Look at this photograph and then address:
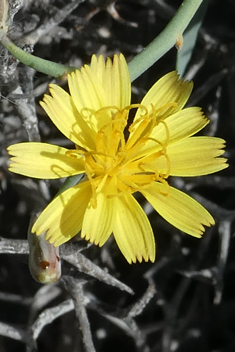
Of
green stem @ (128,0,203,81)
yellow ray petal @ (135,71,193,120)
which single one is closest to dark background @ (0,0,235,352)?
yellow ray petal @ (135,71,193,120)

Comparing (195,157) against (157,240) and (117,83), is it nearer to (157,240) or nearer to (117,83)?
(117,83)

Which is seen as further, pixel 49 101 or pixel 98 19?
pixel 98 19

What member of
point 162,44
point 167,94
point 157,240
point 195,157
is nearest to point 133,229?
point 195,157

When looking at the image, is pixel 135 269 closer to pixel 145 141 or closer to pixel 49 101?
pixel 145 141

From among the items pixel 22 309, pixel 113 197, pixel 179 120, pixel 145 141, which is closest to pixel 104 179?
pixel 113 197

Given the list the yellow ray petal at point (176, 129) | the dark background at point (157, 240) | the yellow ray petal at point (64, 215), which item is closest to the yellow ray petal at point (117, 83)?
the yellow ray petal at point (176, 129)

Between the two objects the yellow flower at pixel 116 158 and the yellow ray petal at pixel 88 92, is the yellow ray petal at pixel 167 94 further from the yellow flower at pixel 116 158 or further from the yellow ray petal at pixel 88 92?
the yellow ray petal at pixel 88 92
